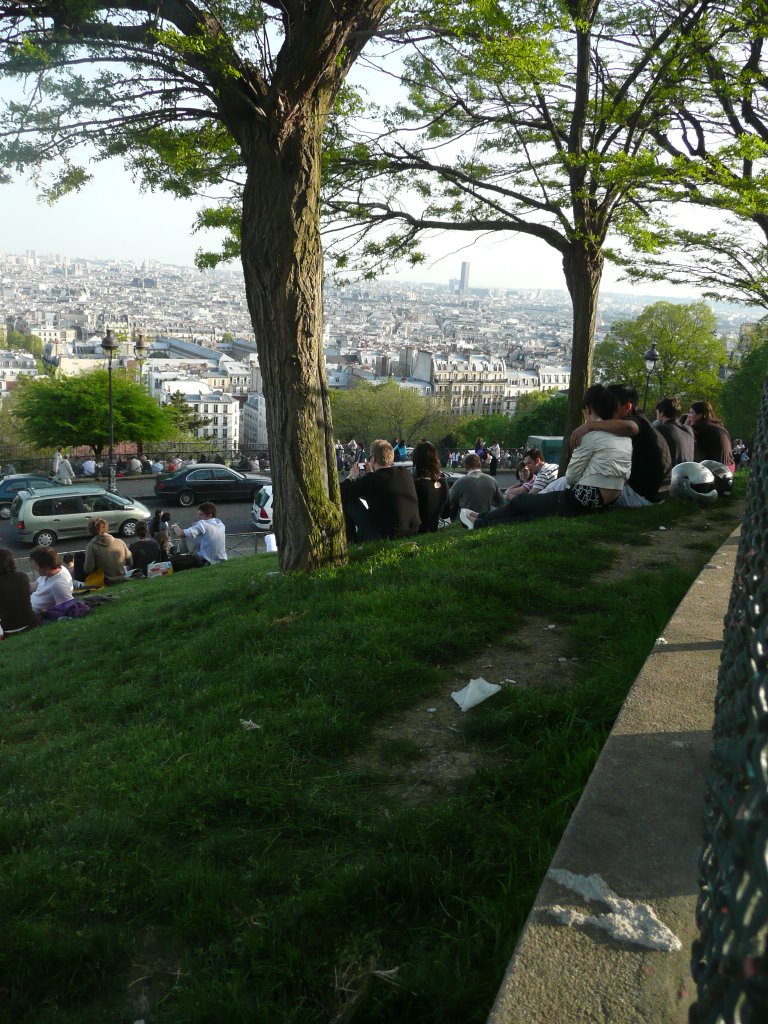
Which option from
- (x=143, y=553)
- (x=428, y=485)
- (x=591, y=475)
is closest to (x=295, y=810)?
(x=591, y=475)

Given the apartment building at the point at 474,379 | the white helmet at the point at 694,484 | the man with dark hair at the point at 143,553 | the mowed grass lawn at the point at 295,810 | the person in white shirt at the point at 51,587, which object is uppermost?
the white helmet at the point at 694,484

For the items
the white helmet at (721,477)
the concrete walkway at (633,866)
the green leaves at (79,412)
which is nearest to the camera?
the concrete walkway at (633,866)

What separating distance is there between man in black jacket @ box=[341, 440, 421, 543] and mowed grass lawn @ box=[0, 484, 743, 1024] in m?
2.44

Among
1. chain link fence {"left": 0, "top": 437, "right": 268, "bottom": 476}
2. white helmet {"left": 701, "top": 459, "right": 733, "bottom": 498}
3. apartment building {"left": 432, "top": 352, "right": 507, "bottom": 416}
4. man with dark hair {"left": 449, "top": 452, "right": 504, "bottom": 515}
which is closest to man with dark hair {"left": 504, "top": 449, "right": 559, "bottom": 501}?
man with dark hair {"left": 449, "top": 452, "right": 504, "bottom": 515}

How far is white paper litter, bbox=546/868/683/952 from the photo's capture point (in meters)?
1.67

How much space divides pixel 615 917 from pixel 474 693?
196 cm

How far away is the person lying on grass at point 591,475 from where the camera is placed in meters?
7.20

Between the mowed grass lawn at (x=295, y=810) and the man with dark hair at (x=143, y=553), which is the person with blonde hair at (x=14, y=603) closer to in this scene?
the mowed grass lawn at (x=295, y=810)

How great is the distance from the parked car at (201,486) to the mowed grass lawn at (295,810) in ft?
65.9

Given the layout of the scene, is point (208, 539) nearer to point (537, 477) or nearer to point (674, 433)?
point (537, 477)

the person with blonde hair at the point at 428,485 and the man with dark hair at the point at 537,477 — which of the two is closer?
the person with blonde hair at the point at 428,485

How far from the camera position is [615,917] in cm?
173

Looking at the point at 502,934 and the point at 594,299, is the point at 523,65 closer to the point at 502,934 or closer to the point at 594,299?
the point at 594,299

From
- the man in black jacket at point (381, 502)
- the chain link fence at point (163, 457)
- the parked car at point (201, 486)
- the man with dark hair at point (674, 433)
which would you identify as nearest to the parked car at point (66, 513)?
the parked car at point (201, 486)
